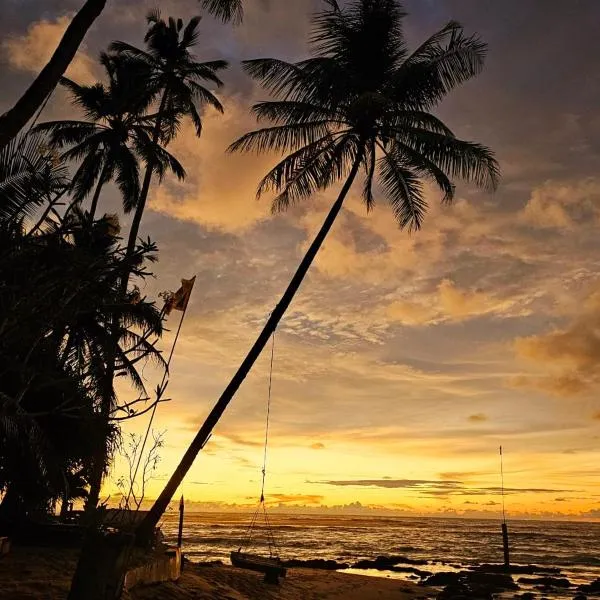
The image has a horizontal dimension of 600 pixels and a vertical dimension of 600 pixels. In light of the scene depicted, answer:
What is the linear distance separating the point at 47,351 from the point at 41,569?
8.13 metres

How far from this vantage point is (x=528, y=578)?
97.3 feet

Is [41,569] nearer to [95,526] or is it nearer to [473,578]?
[95,526]

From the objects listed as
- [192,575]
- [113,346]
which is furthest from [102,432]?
[113,346]

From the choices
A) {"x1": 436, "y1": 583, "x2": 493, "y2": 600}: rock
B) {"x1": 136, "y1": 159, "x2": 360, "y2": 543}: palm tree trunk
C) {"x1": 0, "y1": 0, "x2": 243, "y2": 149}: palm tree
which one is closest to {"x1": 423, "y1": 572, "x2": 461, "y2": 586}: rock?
{"x1": 436, "y1": 583, "x2": 493, "y2": 600}: rock

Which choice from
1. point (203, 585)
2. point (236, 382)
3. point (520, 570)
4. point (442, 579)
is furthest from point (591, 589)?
point (236, 382)

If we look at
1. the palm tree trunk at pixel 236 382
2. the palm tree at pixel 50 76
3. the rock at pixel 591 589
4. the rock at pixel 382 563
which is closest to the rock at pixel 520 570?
the rock at pixel 382 563

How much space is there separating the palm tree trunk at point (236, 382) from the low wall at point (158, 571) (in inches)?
27.9

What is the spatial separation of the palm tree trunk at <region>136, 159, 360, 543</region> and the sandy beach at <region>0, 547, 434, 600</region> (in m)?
1.57

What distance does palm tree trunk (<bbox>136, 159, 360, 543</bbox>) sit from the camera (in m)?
13.7

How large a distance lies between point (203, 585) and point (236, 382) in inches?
199

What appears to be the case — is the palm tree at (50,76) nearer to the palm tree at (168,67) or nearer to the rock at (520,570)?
the palm tree at (168,67)

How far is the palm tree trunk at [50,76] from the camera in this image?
5.39m

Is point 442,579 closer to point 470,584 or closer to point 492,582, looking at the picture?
point 470,584

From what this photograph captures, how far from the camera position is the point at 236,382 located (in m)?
14.5
